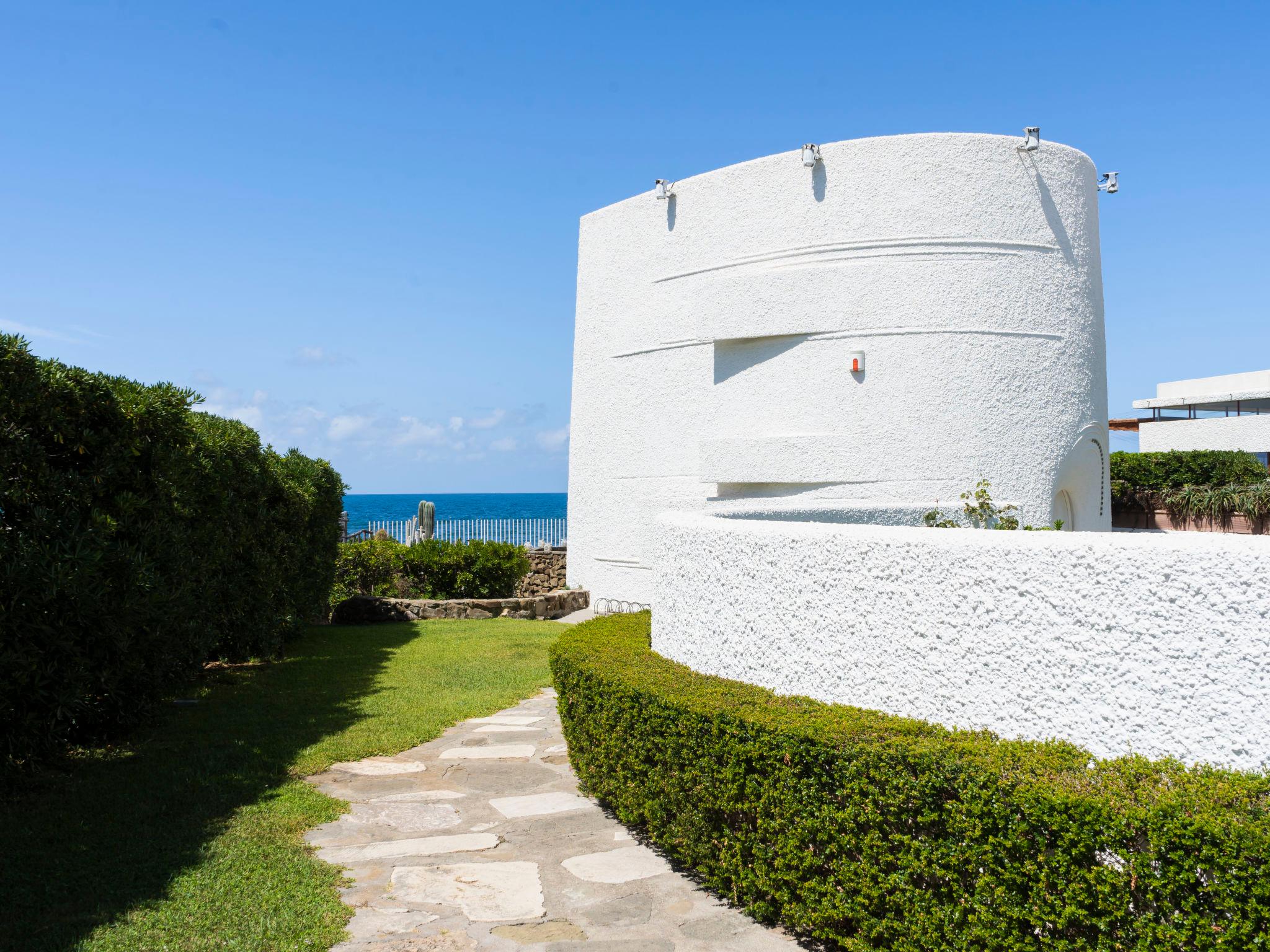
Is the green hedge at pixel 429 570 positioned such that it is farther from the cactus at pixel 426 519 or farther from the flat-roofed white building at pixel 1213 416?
the flat-roofed white building at pixel 1213 416

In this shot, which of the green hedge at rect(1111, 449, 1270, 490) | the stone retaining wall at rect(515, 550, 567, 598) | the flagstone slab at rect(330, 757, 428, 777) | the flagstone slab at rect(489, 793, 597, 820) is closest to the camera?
the flagstone slab at rect(489, 793, 597, 820)

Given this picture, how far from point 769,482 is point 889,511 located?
3.15 m

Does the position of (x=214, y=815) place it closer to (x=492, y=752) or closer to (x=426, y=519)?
(x=492, y=752)

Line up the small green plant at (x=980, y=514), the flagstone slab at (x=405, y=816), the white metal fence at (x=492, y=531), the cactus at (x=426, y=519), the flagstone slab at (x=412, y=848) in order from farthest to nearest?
1. the white metal fence at (x=492, y=531)
2. the cactus at (x=426, y=519)
3. the small green plant at (x=980, y=514)
4. the flagstone slab at (x=405, y=816)
5. the flagstone slab at (x=412, y=848)

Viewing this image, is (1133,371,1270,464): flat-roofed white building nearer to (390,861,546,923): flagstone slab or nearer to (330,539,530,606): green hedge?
(330,539,530,606): green hedge

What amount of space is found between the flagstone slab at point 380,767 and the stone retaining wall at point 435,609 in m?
9.02

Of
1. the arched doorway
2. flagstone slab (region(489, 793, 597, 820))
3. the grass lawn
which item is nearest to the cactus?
the grass lawn

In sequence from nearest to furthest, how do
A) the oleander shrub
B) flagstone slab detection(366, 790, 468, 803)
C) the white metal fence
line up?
flagstone slab detection(366, 790, 468, 803), the white metal fence, the oleander shrub

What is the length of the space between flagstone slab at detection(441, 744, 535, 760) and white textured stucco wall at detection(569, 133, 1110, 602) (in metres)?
4.97

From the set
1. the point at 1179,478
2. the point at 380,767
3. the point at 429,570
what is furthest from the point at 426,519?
the point at 1179,478

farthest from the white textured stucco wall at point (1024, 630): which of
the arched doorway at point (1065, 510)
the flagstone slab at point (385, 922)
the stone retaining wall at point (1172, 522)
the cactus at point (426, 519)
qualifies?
the stone retaining wall at point (1172, 522)

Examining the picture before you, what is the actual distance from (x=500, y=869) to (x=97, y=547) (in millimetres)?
3446

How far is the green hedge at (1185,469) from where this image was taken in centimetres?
2483

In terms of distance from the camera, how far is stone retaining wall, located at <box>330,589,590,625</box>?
15984mm
